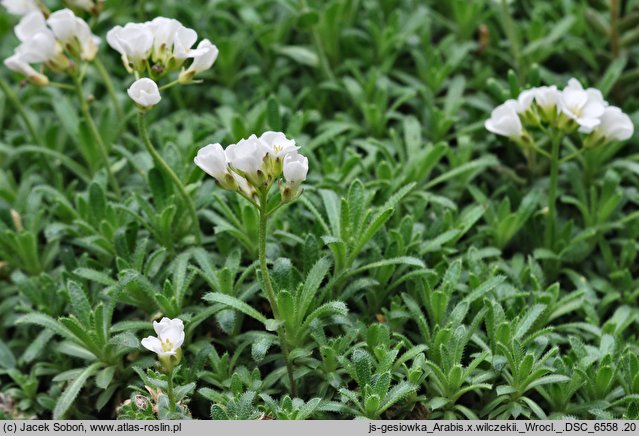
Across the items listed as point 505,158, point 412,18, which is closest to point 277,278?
point 505,158

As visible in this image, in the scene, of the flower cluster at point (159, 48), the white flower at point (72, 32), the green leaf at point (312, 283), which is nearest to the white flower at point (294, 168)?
the green leaf at point (312, 283)

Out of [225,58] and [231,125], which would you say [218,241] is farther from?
[225,58]

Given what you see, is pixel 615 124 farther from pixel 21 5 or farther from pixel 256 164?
pixel 21 5

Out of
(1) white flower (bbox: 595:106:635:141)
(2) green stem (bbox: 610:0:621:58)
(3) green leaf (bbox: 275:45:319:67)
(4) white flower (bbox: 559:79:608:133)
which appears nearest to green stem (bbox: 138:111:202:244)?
(3) green leaf (bbox: 275:45:319:67)

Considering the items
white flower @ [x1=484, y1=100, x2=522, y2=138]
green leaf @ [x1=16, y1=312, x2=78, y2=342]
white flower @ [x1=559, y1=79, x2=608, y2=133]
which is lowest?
green leaf @ [x1=16, y1=312, x2=78, y2=342]

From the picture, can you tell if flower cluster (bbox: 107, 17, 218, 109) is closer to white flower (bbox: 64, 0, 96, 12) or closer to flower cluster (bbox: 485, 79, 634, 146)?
white flower (bbox: 64, 0, 96, 12)

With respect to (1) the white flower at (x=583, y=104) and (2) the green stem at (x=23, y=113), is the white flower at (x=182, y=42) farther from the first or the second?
(1) the white flower at (x=583, y=104)

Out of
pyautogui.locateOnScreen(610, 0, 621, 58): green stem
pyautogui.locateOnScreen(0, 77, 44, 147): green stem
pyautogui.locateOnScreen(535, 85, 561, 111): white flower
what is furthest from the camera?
pyautogui.locateOnScreen(610, 0, 621, 58): green stem
